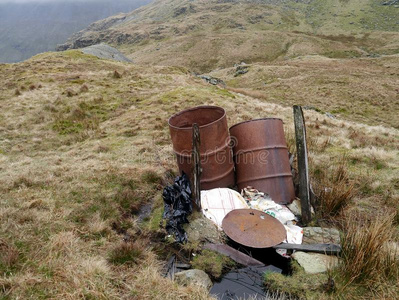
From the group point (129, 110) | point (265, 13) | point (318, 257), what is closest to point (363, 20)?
point (265, 13)

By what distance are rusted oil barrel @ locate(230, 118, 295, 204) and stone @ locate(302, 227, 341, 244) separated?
92 cm

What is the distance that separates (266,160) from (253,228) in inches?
61.8

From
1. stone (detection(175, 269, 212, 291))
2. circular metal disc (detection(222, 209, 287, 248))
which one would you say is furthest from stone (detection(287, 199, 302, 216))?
stone (detection(175, 269, 212, 291))

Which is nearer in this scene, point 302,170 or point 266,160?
point 302,170

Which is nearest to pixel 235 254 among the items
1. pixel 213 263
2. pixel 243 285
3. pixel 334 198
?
pixel 213 263

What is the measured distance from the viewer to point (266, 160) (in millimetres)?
5477

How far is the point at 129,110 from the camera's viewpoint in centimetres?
1273

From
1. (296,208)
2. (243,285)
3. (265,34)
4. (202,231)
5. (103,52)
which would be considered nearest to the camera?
(243,285)

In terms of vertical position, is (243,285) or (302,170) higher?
(302,170)

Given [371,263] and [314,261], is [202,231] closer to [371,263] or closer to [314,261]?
[314,261]

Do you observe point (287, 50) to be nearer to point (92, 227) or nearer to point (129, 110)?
point (129, 110)

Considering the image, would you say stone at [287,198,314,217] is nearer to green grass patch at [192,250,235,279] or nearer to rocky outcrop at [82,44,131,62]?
green grass patch at [192,250,235,279]

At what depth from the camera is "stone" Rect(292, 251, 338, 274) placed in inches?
143

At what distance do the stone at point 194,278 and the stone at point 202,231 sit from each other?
2.39 feet
